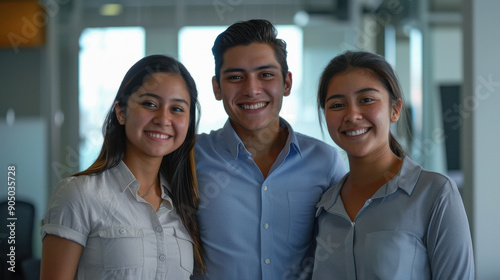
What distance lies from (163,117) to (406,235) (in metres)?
0.87

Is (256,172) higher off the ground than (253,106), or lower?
lower

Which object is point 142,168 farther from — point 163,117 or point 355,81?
point 355,81

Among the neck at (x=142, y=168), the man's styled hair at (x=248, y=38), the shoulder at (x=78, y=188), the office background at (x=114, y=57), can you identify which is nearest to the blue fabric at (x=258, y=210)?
the neck at (x=142, y=168)

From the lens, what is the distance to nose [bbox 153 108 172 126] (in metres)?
1.72

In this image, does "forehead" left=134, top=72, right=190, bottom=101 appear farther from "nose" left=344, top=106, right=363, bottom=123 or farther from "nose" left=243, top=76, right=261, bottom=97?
"nose" left=344, top=106, right=363, bottom=123

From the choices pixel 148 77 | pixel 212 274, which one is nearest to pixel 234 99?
pixel 148 77

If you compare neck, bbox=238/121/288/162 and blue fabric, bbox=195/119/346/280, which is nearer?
blue fabric, bbox=195/119/346/280

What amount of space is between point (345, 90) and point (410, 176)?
1.16 feet

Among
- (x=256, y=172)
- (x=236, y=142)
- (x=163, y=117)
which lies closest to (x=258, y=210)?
(x=256, y=172)

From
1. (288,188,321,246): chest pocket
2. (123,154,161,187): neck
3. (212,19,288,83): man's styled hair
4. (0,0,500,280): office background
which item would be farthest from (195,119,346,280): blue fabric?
(0,0,500,280): office background

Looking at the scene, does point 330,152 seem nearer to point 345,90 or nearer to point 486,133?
point 345,90

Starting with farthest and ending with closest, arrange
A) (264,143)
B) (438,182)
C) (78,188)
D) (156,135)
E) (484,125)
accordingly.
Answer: (484,125)
(264,143)
(156,135)
(78,188)
(438,182)

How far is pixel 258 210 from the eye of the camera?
191 centimetres

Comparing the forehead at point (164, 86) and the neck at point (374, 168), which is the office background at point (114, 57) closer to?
the forehead at point (164, 86)
